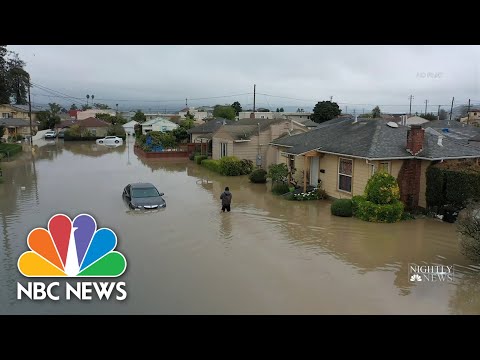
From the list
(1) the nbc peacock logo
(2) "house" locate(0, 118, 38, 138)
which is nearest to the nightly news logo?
(1) the nbc peacock logo

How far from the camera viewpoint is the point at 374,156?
18609mm

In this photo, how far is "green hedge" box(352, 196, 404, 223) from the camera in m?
17.2

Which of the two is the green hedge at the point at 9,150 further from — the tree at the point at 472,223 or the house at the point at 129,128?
the tree at the point at 472,223

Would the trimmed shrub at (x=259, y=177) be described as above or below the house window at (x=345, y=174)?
below

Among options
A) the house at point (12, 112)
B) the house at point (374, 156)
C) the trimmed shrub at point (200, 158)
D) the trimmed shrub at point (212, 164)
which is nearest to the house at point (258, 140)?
the trimmed shrub at point (212, 164)

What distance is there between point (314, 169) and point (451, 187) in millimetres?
7813

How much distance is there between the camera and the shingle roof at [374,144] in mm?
19109

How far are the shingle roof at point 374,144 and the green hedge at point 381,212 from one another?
2.35m

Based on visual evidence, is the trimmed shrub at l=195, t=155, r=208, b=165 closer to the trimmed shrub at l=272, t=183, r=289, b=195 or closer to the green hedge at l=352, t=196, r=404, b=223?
the trimmed shrub at l=272, t=183, r=289, b=195

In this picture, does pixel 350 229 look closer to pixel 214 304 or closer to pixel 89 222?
pixel 214 304

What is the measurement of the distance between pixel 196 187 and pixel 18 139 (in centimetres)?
4762

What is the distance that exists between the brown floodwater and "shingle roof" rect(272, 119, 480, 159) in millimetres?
3084

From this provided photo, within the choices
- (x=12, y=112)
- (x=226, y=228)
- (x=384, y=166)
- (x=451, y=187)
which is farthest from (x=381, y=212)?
(x=12, y=112)
